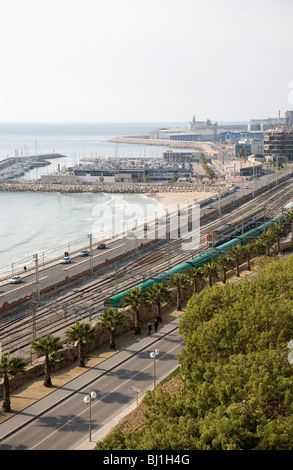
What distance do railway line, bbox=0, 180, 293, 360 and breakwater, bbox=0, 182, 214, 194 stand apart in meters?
54.5

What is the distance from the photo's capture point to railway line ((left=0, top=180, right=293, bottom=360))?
48.6 meters

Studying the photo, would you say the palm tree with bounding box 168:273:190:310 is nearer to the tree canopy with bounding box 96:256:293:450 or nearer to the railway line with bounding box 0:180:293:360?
the railway line with bounding box 0:180:293:360

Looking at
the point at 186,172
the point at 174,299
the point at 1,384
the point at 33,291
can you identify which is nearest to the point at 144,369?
the point at 1,384

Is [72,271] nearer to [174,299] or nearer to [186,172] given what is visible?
[174,299]

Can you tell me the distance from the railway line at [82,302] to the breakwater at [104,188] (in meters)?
54.5

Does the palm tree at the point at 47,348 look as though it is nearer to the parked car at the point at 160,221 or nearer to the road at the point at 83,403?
the road at the point at 83,403

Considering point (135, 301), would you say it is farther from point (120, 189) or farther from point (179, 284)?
point (120, 189)

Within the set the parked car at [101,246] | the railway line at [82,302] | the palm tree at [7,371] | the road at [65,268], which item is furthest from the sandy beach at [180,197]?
the palm tree at [7,371]

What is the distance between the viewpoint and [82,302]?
2269 inches

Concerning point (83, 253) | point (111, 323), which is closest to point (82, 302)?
point (111, 323)

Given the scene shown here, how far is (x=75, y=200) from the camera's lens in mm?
147375

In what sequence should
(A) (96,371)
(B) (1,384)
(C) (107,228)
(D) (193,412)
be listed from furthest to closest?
(C) (107,228) → (A) (96,371) → (B) (1,384) → (D) (193,412)

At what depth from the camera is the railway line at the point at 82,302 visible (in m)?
48.6
